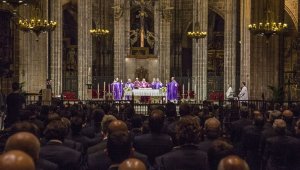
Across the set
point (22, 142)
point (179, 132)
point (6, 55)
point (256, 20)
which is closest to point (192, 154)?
point (179, 132)

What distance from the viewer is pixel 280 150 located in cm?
621

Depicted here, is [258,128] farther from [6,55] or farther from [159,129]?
Answer: [6,55]

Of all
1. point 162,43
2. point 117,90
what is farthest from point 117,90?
point 162,43

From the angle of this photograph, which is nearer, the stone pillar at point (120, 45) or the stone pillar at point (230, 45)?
the stone pillar at point (230, 45)

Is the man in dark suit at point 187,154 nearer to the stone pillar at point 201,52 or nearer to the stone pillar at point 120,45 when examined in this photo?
the stone pillar at point 201,52

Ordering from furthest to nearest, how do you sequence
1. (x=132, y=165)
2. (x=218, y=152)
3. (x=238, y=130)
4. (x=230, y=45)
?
(x=230, y=45)
(x=238, y=130)
(x=218, y=152)
(x=132, y=165)

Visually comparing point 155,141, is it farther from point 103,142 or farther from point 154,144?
point 103,142

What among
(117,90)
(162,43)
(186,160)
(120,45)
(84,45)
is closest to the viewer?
(186,160)

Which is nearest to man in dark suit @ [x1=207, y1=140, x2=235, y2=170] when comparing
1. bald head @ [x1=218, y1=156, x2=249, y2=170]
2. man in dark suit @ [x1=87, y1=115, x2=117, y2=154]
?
bald head @ [x1=218, y1=156, x2=249, y2=170]

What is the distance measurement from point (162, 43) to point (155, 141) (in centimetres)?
2479

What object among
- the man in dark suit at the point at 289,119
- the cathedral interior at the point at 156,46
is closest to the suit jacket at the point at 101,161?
the man in dark suit at the point at 289,119

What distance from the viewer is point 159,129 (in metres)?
5.82

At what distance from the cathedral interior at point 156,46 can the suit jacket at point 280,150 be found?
7576mm

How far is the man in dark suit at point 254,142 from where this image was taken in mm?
7453
